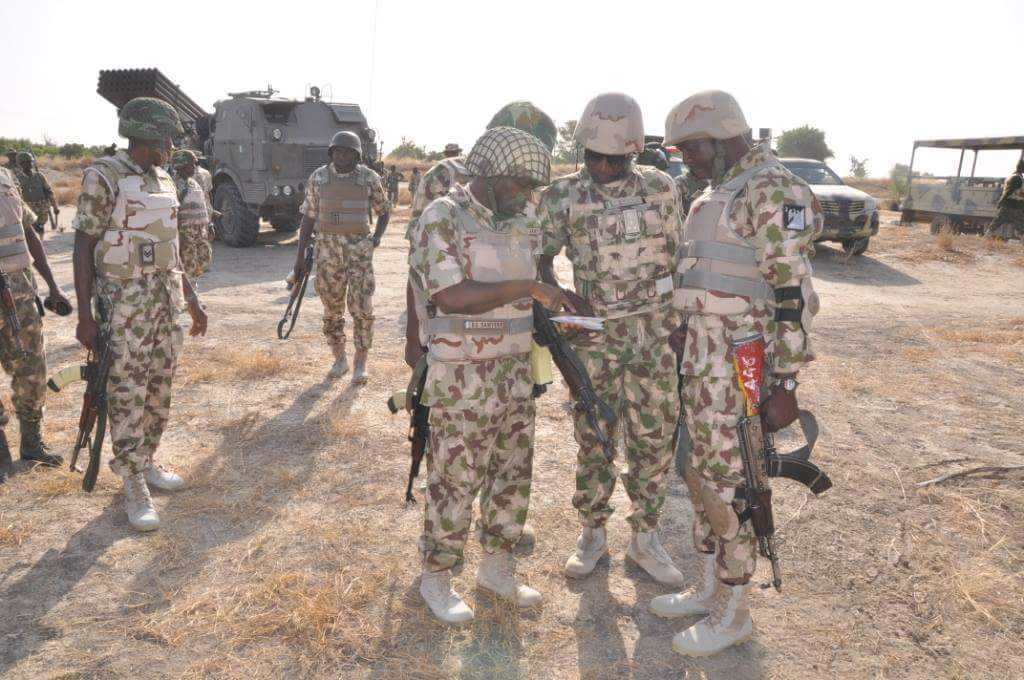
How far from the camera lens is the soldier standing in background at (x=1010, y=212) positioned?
14079 millimetres

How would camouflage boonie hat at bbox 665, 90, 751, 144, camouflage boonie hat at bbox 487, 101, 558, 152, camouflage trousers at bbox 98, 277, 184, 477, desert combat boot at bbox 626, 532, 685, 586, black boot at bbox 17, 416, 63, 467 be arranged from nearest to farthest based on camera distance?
camouflage boonie hat at bbox 665, 90, 751, 144, desert combat boot at bbox 626, 532, 685, 586, camouflage trousers at bbox 98, 277, 184, 477, camouflage boonie hat at bbox 487, 101, 558, 152, black boot at bbox 17, 416, 63, 467

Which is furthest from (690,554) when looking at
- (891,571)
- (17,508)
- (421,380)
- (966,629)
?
(17,508)

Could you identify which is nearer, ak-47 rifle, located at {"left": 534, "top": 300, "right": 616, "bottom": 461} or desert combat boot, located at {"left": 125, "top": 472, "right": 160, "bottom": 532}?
ak-47 rifle, located at {"left": 534, "top": 300, "right": 616, "bottom": 461}

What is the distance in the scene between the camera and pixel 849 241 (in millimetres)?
12672

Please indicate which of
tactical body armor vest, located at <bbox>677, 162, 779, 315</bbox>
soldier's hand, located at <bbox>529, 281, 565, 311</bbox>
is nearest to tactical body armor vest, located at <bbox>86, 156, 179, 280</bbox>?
soldier's hand, located at <bbox>529, 281, 565, 311</bbox>

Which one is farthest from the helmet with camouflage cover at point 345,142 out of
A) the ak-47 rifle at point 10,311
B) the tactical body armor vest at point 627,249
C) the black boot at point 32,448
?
the tactical body armor vest at point 627,249

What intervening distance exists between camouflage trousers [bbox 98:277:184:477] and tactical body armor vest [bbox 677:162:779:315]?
276 cm

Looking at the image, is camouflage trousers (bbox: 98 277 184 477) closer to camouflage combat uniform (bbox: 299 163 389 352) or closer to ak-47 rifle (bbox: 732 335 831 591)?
camouflage combat uniform (bbox: 299 163 389 352)

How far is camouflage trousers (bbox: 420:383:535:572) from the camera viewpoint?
2623 millimetres

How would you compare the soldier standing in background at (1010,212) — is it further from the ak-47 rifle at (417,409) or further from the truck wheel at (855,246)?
the ak-47 rifle at (417,409)

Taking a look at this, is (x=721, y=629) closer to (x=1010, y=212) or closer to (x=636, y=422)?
(x=636, y=422)

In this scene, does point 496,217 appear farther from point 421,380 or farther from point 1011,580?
point 1011,580

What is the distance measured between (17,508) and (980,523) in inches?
208

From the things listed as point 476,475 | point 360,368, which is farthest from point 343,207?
point 476,475
